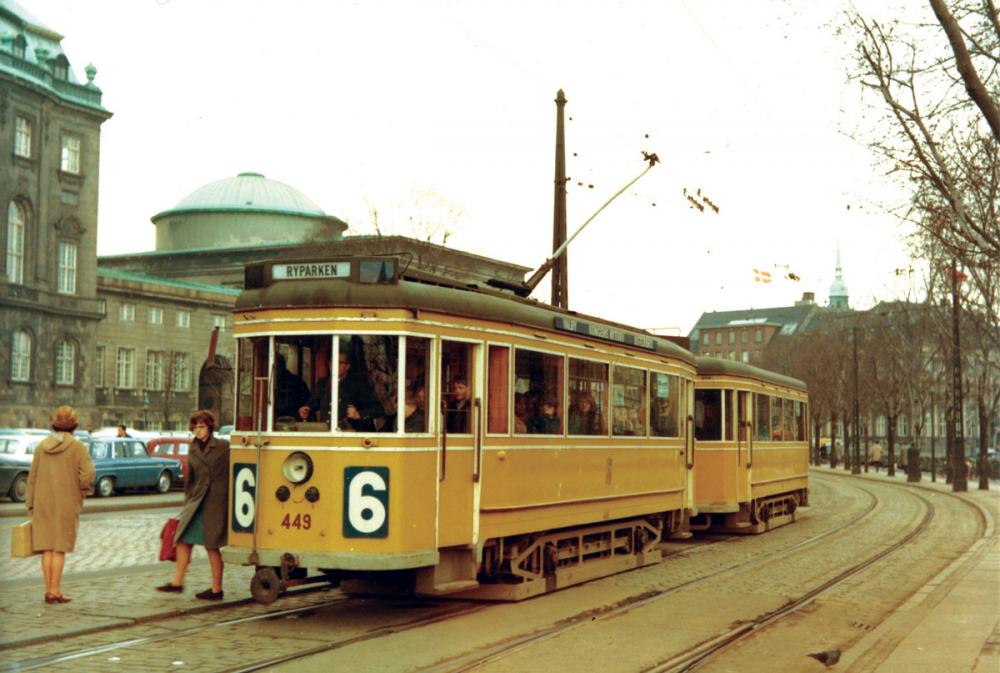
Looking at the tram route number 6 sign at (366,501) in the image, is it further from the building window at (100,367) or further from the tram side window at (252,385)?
the building window at (100,367)

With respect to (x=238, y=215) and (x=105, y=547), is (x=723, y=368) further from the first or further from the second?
(x=238, y=215)

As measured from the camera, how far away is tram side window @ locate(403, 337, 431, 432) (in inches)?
431

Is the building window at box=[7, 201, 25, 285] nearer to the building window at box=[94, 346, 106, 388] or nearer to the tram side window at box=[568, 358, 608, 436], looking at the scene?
the building window at box=[94, 346, 106, 388]

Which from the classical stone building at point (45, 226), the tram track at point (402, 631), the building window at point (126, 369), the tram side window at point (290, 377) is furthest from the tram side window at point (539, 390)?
the building window at point (126, 369)

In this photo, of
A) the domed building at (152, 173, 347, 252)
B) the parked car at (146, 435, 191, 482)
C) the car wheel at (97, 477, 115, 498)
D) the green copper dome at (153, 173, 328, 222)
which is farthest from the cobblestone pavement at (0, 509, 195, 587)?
the green copper dome at (153, 173, 328, 222)

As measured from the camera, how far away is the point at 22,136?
2914 cm

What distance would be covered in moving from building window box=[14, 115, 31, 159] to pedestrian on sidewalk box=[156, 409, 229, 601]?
17.6 meters

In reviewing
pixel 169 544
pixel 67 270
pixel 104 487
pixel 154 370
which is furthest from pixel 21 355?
pixel 169 544

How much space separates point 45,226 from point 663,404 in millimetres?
28798

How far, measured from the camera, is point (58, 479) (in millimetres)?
11125

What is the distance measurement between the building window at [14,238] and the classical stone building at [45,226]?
5 centimetres

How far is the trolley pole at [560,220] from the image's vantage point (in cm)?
2094

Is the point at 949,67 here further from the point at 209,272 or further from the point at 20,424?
the point at 209,272

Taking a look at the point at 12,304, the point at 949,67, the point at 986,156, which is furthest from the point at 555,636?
the point at 12,304
